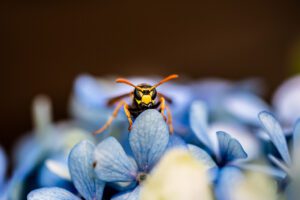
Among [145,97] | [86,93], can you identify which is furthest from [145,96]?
[86,93]

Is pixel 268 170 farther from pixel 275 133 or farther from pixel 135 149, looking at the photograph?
pixel 135 149

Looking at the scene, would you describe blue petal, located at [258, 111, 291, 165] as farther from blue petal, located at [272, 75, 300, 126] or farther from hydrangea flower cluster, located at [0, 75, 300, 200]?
blue petal, located at [272, 75, 300, 126]

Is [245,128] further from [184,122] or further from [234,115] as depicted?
[184,122]

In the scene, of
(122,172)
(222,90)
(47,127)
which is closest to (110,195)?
(122,172)

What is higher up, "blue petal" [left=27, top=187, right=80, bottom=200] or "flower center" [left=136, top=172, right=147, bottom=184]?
"flower center" [left=136, top=172, right=147, bottom=184]

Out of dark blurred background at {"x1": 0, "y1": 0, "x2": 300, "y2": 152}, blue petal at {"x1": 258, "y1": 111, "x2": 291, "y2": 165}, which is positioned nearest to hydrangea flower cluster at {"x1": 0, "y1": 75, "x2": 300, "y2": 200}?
blue petal at {"x1": 258, "y1": 111, "x2": 291, "y2": 165}

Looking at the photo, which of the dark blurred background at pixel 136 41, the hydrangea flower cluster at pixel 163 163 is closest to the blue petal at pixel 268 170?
the hydrangea flower cluster at pixel 163 163
